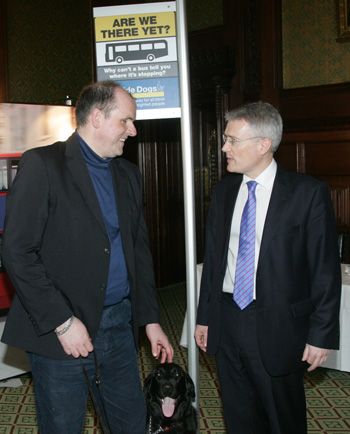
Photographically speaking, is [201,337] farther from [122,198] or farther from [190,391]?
[122,198]

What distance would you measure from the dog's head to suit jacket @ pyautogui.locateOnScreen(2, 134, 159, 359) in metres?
0.62

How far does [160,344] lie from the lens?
2.09 metres

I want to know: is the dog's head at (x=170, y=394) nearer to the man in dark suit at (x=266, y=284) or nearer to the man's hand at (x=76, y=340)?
the man in dark suit at (x=266, y=284)

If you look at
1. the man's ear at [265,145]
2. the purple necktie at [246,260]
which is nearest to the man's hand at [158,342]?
the purple necktie at [246,260]

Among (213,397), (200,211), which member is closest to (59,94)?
(200,211)

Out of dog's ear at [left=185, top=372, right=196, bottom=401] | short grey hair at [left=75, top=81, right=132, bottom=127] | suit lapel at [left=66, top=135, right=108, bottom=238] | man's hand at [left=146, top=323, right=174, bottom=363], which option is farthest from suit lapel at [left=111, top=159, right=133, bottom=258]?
dog's ear at [left=185, top=372, right=196, bottom=401]

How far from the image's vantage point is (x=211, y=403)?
359 centimetres

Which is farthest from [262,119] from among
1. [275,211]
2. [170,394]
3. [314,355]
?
[170,394]

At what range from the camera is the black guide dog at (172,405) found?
2344 millimetres

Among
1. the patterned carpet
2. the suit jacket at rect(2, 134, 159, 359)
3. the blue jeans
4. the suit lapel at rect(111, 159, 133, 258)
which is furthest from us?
the patterned carpet

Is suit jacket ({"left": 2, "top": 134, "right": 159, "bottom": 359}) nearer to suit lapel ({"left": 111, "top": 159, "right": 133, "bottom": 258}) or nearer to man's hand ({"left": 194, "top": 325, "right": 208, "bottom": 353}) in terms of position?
suit lapel ({"left": 111, "top": 159, "right": 133, "bottom": 258})

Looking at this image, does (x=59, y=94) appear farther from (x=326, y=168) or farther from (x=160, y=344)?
(x=160, y=344)

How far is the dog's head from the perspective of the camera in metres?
2.34

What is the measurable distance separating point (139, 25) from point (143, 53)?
0.37ft
